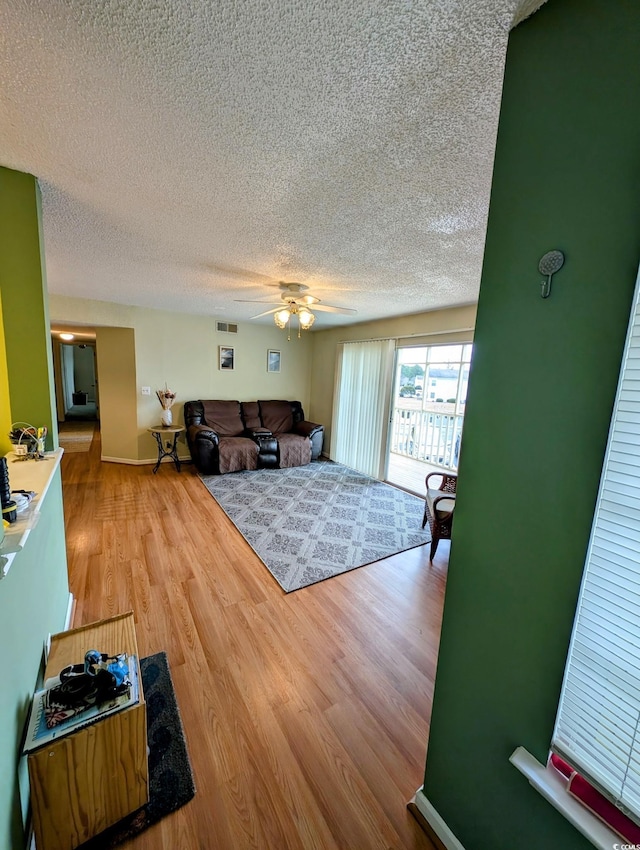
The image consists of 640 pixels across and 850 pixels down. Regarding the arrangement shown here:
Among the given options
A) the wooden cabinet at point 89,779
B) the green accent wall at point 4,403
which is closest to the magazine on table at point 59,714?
the wooden cabinet at point 89,779

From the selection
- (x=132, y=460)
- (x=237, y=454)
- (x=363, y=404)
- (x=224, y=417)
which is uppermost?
(x=363, y=404)

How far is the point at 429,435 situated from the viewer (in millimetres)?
5926

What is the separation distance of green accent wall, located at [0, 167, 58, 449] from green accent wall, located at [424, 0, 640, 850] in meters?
2.01

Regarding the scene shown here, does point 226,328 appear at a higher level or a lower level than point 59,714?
higher

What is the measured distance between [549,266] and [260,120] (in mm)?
1094

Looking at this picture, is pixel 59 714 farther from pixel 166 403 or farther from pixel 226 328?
pixel 226 328

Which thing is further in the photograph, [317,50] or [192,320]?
[192,320]

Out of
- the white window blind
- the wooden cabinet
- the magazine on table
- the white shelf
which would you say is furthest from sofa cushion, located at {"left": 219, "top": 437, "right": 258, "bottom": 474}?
the white window blind

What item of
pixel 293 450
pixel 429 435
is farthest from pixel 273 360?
pixel 429 435

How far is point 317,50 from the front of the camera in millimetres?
860

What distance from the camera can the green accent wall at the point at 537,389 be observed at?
668 mm

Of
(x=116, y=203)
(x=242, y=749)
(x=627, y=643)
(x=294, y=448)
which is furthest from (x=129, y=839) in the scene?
(x=294, y=448)

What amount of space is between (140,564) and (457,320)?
13.3 ft

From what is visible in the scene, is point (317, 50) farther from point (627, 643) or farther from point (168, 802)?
point (168, 802)
